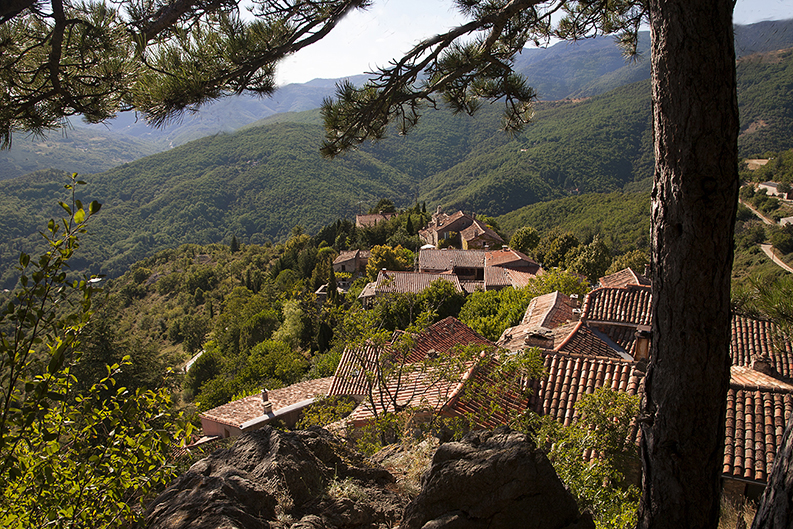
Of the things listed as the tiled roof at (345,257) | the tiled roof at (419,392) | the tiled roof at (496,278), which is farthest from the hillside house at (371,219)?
the tiled roof at (419,392)

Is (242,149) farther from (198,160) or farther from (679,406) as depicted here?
(679,406)

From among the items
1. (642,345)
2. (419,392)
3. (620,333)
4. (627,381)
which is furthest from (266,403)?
(620,333)

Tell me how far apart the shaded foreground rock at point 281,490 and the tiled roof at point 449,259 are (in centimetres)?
3573

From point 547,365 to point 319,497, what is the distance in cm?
714

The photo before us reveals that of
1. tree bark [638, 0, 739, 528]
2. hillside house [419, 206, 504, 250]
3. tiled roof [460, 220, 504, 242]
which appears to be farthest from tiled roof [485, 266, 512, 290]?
tree bark [638, 0, 739, 528]

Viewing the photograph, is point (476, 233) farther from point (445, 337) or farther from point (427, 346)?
point (427, 346)

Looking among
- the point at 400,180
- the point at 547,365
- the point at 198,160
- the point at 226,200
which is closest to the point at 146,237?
the point at 226,200

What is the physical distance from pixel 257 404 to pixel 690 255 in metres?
17.3

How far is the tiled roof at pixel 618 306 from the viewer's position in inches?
625

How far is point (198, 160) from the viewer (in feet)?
491

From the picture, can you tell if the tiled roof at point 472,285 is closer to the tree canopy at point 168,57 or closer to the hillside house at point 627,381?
the hillside house at point 627,381

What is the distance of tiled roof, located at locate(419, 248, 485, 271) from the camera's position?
132 ft

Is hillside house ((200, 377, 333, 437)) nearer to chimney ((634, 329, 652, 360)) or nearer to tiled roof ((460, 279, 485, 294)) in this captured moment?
chimney ((634, 329, 652, 360))

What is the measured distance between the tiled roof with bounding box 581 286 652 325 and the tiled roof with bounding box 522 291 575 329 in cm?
111
